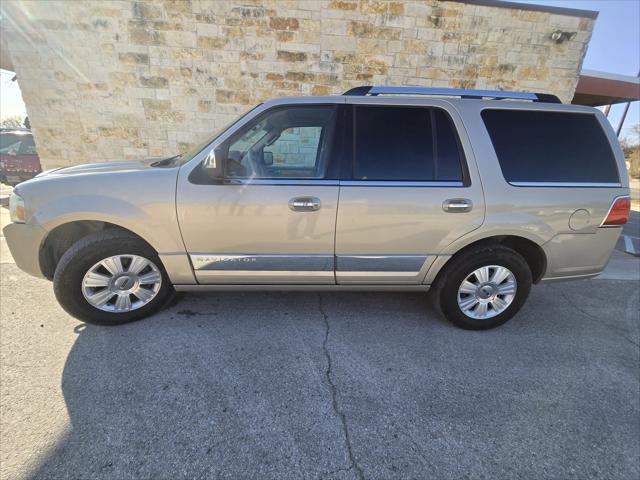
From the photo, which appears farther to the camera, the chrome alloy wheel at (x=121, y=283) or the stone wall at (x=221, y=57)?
the stone wall at (x=221, y=57)

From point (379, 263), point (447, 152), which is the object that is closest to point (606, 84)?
point (447, 152)

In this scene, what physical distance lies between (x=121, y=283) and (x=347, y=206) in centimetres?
200

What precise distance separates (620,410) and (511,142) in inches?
80.8

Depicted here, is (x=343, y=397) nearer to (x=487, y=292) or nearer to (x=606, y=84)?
(x=487, y=292)

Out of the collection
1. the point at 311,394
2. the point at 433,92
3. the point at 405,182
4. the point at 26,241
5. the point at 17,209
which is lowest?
the point at 311,394

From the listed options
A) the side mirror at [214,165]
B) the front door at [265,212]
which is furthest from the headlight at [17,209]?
the side mirror at [214,165]

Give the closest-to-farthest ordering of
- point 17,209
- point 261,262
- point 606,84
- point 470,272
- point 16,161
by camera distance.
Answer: point 17,209 < point 261,262 < point 470,272 < point 16,161 < point 606,84

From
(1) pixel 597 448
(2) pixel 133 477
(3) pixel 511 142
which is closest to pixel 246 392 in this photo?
(2) pixel 133 477

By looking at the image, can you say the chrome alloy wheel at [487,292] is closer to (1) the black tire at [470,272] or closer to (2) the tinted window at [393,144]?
(1) the black tire at [470,272]

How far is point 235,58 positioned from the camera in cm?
576

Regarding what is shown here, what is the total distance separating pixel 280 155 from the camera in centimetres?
287

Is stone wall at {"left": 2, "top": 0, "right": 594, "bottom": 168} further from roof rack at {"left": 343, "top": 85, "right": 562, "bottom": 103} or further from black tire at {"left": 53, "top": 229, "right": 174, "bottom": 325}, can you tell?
black tire at {"left": 53, "top": 229, "right": 174, "bottom": 325}

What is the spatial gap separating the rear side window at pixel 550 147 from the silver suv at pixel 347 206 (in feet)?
0.03

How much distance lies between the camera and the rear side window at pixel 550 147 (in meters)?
2.51
